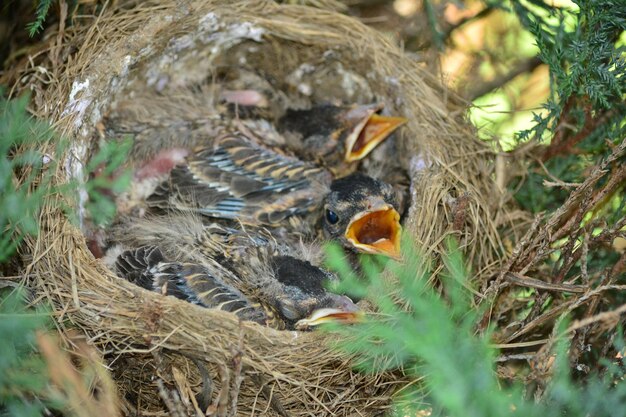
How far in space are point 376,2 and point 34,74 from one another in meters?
1.25

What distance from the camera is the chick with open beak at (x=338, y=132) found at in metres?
2.43

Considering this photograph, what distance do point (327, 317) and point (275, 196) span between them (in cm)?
55

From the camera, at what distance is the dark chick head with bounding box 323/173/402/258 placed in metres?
2.17

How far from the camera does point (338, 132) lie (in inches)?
96.4

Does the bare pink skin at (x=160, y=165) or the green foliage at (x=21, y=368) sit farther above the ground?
the green foliage at (x=21, y=368)

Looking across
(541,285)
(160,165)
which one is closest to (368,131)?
(160,165)

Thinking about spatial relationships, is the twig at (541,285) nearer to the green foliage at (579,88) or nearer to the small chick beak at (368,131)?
the green foliage at (579,88)

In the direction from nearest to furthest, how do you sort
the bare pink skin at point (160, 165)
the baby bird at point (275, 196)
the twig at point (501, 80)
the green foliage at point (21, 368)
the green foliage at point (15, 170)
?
1. the green foliage at point (21, 368)
2. the green foliage at point (15, 170)
3. the baby bird at point (275, 196)
4. the bare pink skin at point (160, 165)
5. the twig at point (501, 80)

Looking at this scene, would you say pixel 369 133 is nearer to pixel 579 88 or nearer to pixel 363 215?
pixel 363 215

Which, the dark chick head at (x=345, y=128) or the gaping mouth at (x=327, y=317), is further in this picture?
the dark chick head at (x=345, y=128)

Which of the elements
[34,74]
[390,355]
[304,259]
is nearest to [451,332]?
[390,355]

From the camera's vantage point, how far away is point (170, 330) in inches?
67.3

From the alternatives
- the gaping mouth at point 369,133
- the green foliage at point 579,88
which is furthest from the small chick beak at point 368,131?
the green foliage at point 579,88

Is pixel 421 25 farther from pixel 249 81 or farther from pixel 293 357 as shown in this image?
pixel 293 357
